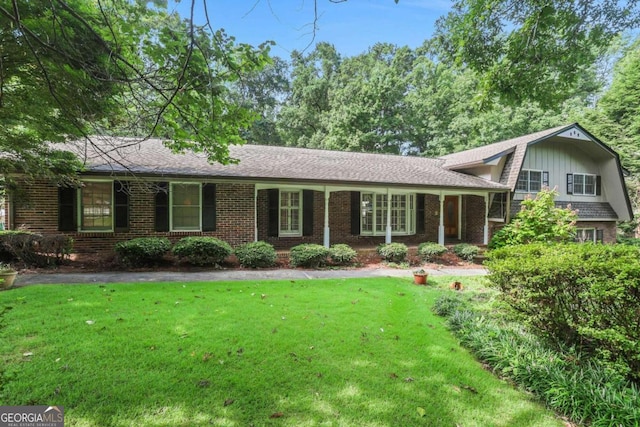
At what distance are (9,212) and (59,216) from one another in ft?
4.33

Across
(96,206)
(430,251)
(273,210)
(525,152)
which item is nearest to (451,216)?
(525,152)

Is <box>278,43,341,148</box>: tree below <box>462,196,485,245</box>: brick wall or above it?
above

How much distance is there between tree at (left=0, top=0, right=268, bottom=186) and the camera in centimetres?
380

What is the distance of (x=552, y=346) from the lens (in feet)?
13.7

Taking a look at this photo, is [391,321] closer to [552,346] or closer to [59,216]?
[552,346]

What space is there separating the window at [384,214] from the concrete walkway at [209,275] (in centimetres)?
380

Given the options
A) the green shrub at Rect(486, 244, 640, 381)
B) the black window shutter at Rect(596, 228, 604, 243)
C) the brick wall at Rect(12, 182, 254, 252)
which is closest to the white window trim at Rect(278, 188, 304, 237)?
the brick wall at Rect(12, 182, 254, 252)

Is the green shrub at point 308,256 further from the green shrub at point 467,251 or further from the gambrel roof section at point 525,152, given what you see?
the gambrel roof section at point 525,152

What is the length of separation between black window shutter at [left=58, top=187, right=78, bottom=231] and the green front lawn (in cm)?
419

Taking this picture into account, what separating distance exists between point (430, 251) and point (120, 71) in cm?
1021

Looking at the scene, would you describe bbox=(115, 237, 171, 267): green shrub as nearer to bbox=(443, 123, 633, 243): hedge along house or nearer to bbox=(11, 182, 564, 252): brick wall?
bbox=(11, 182, 564, 252): brick wall

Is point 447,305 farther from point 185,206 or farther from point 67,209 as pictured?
point 67,209

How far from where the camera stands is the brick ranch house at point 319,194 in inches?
380

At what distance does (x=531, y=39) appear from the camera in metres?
5.16
